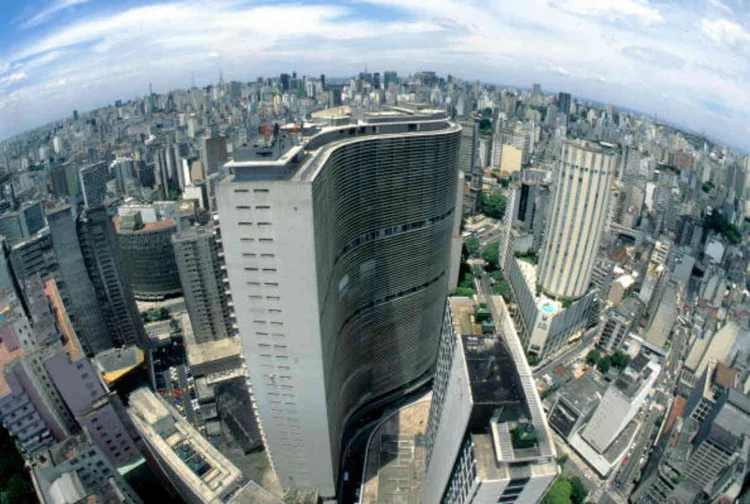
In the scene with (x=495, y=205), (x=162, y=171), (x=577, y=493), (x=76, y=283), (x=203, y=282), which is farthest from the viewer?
(x=162, y=171)

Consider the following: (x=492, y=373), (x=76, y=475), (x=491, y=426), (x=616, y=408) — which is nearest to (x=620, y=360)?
(x=616, y=408)

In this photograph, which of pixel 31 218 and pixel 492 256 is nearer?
pixel 31 218

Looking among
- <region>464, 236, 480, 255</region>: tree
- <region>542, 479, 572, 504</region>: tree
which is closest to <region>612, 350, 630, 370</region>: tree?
<region>542, 479, 572, 504</region>: tree

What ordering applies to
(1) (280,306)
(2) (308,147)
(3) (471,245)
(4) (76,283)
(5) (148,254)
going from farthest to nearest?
(3) (471,245) → (5) (148,254) → (4) (76,283) → (2) (308,147) → (1) (280,306)

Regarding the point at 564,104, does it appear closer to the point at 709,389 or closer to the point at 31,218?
the point at 709,389

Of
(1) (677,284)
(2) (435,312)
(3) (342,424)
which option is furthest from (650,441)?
(3) (342,424)

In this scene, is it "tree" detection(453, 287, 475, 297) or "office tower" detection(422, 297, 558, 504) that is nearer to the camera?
"office tower" detection(422, 297, 558, 504)

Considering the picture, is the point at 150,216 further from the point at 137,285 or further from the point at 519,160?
the point at 519,160

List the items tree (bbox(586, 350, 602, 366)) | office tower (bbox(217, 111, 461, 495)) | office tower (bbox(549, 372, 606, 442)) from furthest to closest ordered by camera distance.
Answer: tree (bbox(586, 350, 602, 366)), office tower (bbox(549, 372, 606, 442)), office tower (bbox(217, 111, 461, 495))

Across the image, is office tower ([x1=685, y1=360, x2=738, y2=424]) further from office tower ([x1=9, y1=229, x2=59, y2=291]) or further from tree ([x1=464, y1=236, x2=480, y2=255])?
office tower ([x1=9, y1=229, x2=59, y2=291])
